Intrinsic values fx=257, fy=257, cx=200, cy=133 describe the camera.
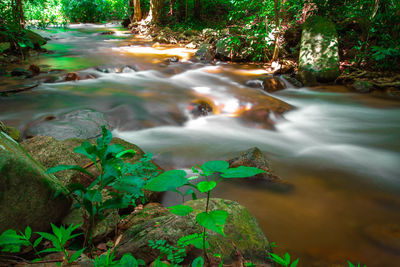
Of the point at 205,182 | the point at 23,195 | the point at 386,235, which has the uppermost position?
the point at 205,182

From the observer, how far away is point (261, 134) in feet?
15.0

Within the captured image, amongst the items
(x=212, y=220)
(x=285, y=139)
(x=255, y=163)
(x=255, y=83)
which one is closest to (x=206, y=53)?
(x=255, y=83)

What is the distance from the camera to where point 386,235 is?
2227mm

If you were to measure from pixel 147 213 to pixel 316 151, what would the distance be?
10.0ft

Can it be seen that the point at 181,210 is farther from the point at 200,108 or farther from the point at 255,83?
the point at 255,83

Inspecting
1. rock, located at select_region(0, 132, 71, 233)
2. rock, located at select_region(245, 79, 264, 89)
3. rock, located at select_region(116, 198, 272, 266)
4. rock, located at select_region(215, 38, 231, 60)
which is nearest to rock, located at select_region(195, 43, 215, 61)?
rock, located at select_region(215, 38, 231, 60)

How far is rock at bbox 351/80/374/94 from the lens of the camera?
6.70 m

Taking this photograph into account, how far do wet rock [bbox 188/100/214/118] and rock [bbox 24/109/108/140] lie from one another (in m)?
1.74

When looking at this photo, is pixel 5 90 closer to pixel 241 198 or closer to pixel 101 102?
pixel 101 102

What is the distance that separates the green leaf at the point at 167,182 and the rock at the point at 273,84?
20.0 feet

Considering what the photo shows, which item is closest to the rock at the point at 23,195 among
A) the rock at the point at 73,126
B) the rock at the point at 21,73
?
the rock at the point at 73,126

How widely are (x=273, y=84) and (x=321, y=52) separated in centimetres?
181

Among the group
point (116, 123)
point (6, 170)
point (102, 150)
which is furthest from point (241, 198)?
point (116, 123)

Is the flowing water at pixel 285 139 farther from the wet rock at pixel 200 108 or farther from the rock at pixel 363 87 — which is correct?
the rock at pixel 363 87
